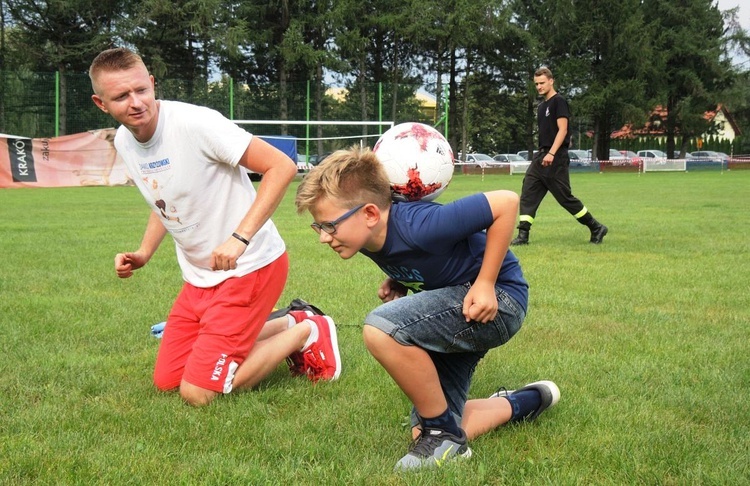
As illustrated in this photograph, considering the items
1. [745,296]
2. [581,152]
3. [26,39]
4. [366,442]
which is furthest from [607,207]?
[581,152]

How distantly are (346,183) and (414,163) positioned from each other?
407mm

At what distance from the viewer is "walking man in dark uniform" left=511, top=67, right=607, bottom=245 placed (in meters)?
9.52

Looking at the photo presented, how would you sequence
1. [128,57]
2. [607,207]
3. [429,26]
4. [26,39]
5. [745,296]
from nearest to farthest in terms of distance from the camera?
[128,57], [745,296], [607,207], [26,39], [429,26]

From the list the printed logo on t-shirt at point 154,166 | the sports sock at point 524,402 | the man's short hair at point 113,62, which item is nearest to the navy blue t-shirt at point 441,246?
the sports sock at point 524,402

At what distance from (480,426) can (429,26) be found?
47746mm

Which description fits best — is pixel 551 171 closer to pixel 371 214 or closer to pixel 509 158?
pixel 371 214

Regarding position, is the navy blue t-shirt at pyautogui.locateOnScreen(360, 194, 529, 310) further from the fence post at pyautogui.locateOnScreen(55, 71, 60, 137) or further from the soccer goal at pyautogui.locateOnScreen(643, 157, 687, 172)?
the soccer goal at pyautogui.locateOnScreen(643, 157, 687, 172)

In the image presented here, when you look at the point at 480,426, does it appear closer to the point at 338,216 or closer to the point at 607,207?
the point at 338,216

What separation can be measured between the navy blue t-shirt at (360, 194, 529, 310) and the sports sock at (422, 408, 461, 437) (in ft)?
1.63

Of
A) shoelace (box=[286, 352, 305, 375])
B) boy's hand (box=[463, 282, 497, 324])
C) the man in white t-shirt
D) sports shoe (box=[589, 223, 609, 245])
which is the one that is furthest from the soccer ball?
sports shoe (box=[589, 223, 609, 245])

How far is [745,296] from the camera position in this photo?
6.21 metres

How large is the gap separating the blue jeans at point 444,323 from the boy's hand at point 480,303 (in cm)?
8

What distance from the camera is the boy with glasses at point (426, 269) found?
111 inches

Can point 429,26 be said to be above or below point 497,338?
above
